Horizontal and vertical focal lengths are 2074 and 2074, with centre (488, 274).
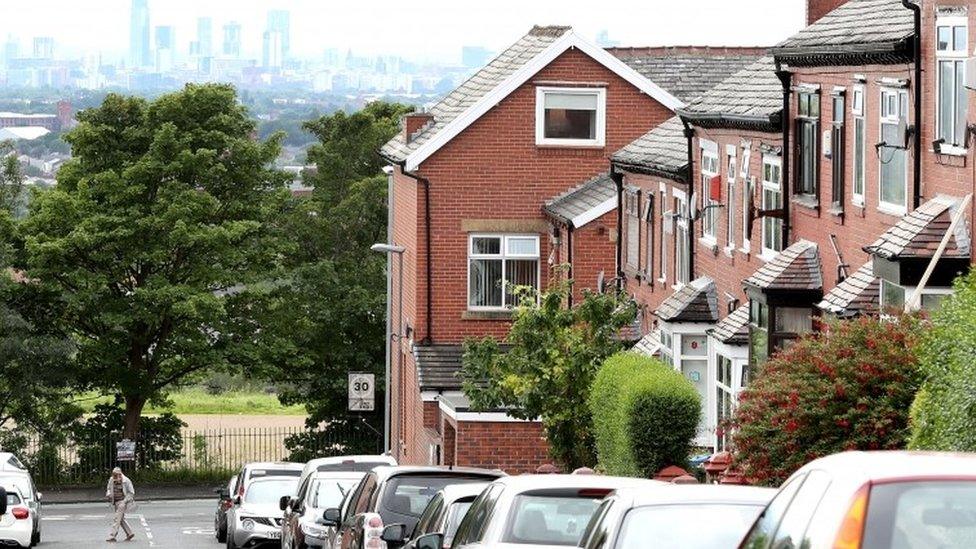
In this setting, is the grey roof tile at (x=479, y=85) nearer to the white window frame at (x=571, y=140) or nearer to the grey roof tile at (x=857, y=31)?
the white window frame at (x=571, y=140)

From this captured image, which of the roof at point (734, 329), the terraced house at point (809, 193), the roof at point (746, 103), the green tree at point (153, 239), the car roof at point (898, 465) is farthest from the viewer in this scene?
Result: the green tree at point (153, 239)

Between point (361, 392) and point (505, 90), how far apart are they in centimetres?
824

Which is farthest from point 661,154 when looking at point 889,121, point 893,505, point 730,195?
point 893,505

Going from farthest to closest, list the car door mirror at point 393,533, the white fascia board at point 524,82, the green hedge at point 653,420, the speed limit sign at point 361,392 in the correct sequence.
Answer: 1. the speed limit sign at point 361,392
2. the white fascia board at point 524,82
3. the green hedge at point 653,420
4. the car door mirror at point 393,533

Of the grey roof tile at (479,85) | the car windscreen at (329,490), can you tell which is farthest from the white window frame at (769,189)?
the grey roof tile at (479,85)

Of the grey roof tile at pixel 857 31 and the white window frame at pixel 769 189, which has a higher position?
the grey roof tile at pixel 857 31

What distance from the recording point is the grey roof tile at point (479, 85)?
4647 cm

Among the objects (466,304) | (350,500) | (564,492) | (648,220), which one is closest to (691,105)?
(648,220)

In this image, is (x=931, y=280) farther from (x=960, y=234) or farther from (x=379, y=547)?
(x=379, y=547)

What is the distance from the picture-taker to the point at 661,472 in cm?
2786

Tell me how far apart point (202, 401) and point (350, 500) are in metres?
70.2

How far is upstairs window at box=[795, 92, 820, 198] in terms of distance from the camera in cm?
2734

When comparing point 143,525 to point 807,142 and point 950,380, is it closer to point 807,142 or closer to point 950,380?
point 807,142

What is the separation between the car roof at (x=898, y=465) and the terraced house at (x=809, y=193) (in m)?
11.8
